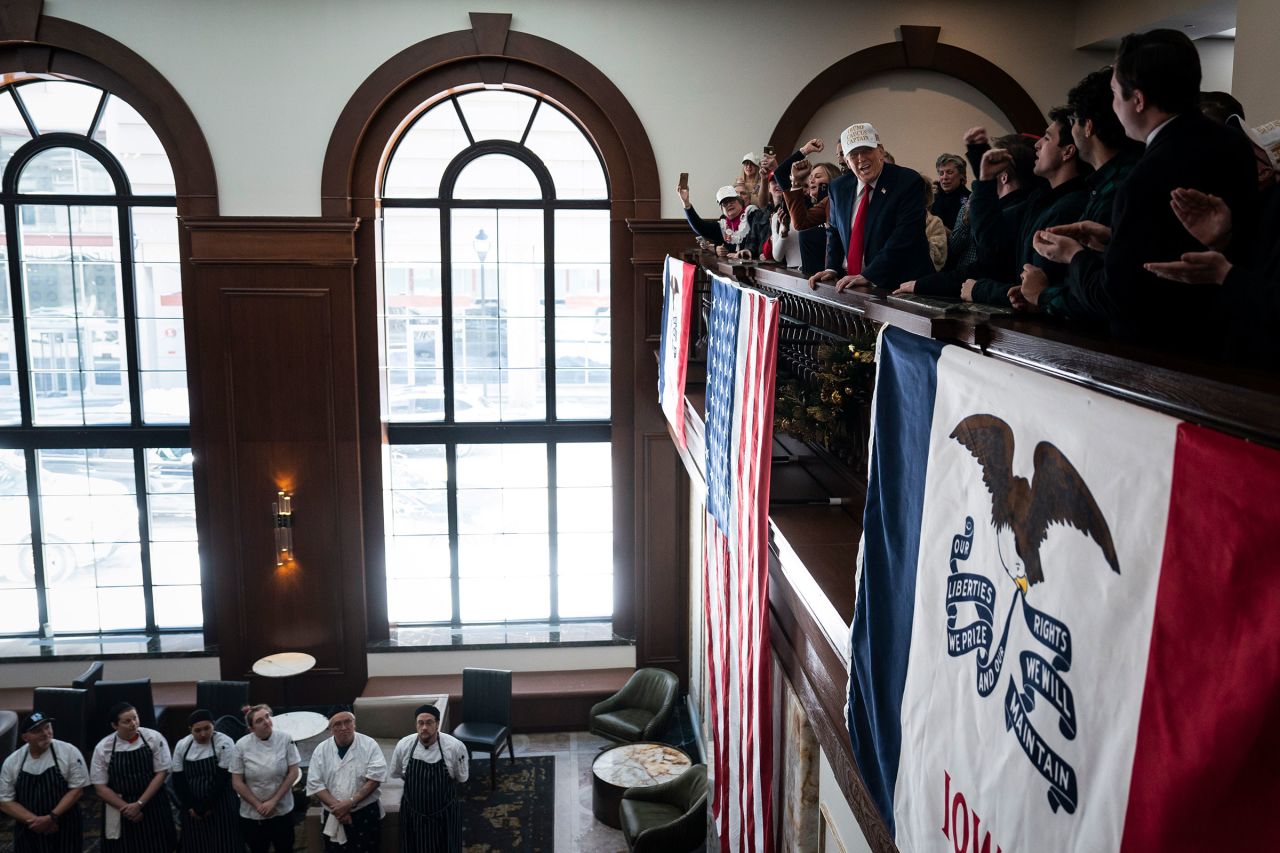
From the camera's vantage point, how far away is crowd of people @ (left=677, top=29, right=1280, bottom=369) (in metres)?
2.01

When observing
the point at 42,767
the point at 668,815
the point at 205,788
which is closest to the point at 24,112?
the point at 42,767

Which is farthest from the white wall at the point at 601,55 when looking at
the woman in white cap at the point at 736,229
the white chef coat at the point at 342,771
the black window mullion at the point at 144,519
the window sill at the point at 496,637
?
the white chef coat at the point at 342,771

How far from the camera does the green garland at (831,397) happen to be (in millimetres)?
4934

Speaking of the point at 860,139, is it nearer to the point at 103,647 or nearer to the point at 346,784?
the point at 346,784

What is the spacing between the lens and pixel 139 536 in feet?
36.4

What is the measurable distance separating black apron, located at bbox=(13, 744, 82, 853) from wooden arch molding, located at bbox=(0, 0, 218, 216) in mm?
5092

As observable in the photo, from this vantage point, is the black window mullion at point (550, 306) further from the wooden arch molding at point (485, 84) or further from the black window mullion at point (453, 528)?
the black window mullion at point (453, 528)

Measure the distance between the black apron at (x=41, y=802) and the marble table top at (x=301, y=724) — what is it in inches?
73.7

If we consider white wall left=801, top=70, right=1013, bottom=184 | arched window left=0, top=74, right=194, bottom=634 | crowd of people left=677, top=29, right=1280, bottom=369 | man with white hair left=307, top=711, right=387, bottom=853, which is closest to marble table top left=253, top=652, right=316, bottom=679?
arched window left=0, top=74, right=194, bottom=634

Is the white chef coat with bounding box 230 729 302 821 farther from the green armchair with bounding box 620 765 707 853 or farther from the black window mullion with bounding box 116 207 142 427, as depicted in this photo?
the black window mullion with bounding box 116 207 142 427

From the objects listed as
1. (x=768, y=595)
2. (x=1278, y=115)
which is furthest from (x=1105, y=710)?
(x=1278, y=115)

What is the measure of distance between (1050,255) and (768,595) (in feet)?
8.16

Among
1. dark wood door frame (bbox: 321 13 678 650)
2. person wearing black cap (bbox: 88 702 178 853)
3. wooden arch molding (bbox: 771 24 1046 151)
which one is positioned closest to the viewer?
person wearing black cap (bbox: 88 702 178 853)

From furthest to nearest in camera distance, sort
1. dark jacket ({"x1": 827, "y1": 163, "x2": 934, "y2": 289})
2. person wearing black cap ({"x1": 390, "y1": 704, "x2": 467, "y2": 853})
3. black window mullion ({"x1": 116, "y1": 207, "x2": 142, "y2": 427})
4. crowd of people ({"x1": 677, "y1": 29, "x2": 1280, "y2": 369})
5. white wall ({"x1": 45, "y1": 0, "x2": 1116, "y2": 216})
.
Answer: black window mullion ({"x1": 116, "y1": 207, "x2": 142, "y2": 427}) < white wall ({"x1": 45, "y1": 0, "x2": 1116, "y2": 216}) < person wearing black cap ({"x1": 390, "y1": 704, "x2": 467, "y2": 853}) < dark jacket ({"x1": 827, "y1": 163, "x2": 934, "y2": 289}) < crowd of people ({"x1": 677, "y1": 29, "x2": 1280, "y2": 369})
